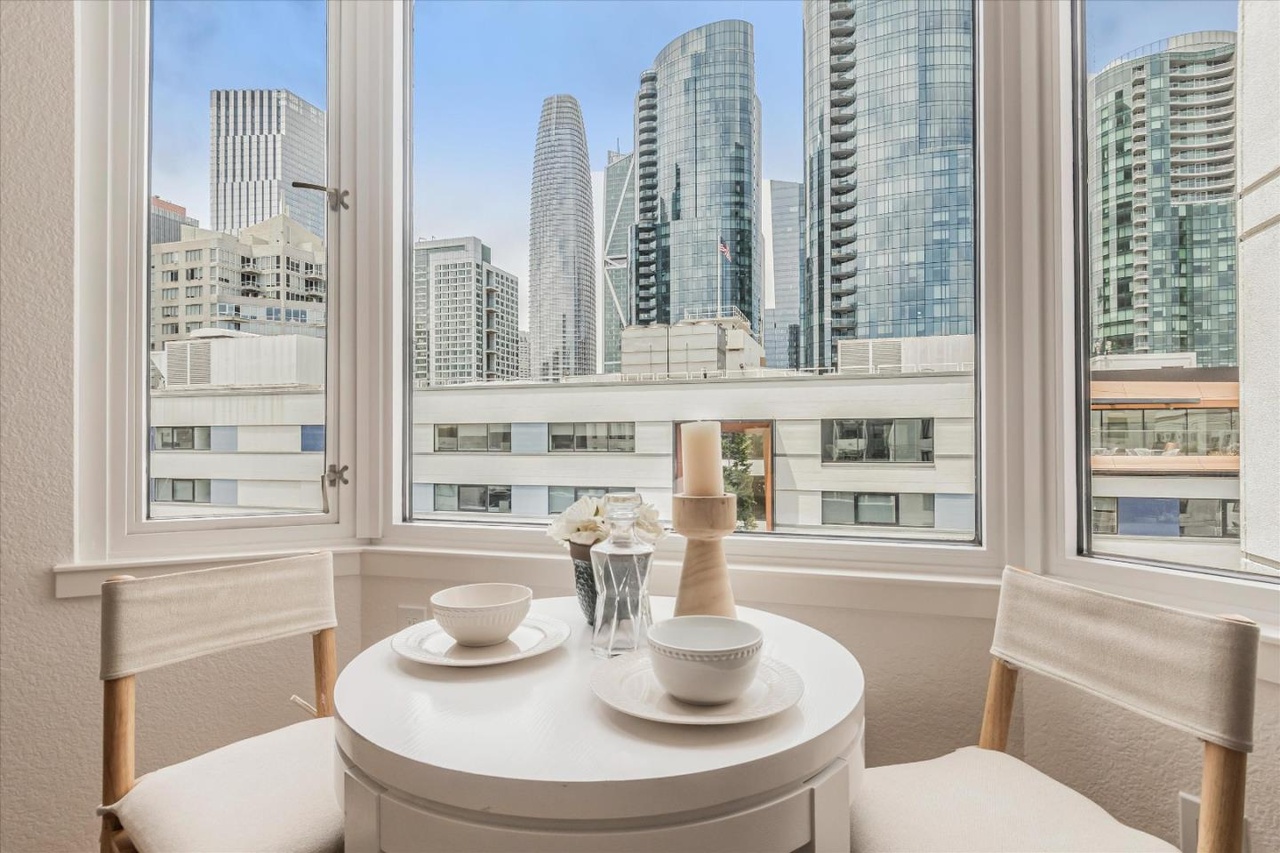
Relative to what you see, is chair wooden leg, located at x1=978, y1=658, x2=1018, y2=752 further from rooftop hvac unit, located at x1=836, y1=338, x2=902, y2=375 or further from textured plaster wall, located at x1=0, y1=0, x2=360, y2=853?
textured plaster wall, located at x1=0, y1=0, x2=360, y2=853

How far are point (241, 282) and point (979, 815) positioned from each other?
2.08m

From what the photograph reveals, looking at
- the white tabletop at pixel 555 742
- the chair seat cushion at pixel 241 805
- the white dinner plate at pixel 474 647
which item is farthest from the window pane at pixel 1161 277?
the chair seat cushion at pixel 241 805

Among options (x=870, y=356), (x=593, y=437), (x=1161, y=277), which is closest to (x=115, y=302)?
(x=593, y=437)

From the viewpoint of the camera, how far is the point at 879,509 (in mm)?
1671

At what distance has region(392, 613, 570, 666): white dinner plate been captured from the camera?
3.25ft

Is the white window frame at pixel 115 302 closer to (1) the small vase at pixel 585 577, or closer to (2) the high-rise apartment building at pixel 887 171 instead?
(1) the small vase at pixel 585 577

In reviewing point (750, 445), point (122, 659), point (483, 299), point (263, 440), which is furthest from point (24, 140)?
point (750, 445)

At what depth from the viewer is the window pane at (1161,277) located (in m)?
1.27

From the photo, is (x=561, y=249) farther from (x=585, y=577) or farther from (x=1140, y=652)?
(x=1140, y=652)

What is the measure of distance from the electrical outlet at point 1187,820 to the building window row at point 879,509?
661mm

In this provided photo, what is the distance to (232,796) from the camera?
1.06 metres

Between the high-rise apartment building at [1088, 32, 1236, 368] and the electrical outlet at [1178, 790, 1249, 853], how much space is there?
2.58 ft

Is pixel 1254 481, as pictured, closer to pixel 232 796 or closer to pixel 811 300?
pixel 811 300

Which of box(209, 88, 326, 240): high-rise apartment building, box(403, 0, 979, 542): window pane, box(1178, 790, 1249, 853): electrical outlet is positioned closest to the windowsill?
box(403, 0, 979, 542): window pane
